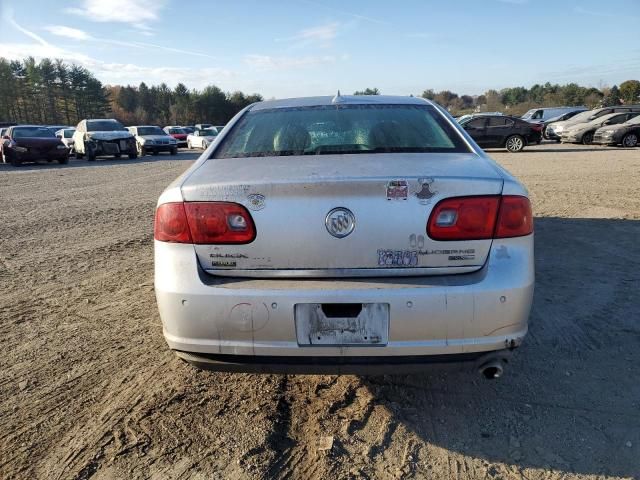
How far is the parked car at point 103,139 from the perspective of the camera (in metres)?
21.2

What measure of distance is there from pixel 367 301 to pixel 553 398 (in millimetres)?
1359

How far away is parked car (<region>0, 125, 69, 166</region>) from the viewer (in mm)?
18906

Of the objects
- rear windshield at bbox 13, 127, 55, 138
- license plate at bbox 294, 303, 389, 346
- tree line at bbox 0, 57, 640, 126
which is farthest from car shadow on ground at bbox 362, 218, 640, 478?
tree line at bbox 0, 57, 640, 126

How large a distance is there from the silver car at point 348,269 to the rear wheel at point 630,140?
22764mm

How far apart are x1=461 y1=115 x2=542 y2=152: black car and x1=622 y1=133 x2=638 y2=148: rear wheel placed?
401 centimetres

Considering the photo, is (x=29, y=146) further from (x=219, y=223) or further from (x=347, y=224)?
(x=347, y=224)

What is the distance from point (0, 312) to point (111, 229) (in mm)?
3096

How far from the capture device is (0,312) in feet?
12.3

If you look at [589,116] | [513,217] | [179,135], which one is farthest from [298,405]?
[179,135]

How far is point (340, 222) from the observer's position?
203 cm

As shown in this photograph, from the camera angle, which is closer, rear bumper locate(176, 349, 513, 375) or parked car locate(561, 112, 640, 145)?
rear bumper locate(176, 349, 513, 375)

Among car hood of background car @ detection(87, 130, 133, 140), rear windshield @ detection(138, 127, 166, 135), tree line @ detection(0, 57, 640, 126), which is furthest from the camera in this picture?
tree line @ detection(0, 57, 640, 126)

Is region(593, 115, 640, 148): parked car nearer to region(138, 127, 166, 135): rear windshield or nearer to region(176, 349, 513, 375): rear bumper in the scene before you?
region(138, 127, 166, 135): rear windshield

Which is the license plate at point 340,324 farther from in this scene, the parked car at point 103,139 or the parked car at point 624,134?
the parked car at point 624,134
